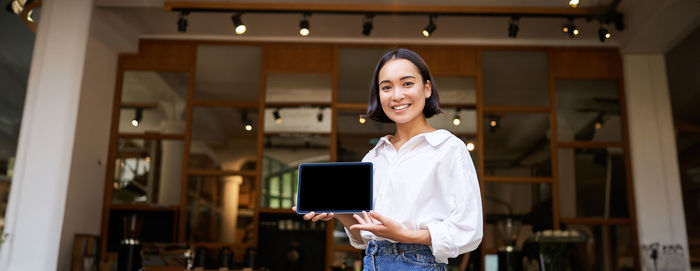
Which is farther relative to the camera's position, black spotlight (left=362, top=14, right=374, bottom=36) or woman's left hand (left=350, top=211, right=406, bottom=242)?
black spotlight (left=362, top=14, right=374, bottom=36)

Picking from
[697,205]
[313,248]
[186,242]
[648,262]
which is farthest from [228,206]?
[697,205]

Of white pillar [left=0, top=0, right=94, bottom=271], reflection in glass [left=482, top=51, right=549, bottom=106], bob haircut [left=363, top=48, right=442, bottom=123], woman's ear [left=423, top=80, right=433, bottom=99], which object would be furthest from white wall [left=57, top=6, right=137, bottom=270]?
woman's ear [left=423, top=80, right=433, bottom=99]

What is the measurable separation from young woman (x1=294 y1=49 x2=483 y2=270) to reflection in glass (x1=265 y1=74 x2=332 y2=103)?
4.75 metres

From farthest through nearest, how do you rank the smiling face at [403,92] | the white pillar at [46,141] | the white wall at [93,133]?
the white wall at [93,133] → the white pillar at [46,141] → the smiling face at [403,92]

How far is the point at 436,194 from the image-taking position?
1427 millimetres

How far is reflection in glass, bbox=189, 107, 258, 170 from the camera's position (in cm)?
632

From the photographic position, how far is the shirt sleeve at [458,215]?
1328mm

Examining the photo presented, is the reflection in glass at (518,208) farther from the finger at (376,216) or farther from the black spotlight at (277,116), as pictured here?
the finger at (376,216)

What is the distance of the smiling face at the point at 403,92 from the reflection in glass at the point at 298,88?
477cm

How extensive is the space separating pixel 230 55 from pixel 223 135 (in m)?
0.83

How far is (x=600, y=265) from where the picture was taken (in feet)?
19.7

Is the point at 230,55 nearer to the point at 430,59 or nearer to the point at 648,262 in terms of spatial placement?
the point at 430,59

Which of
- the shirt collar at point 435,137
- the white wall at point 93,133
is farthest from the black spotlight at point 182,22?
the shirt collar at point 435,137

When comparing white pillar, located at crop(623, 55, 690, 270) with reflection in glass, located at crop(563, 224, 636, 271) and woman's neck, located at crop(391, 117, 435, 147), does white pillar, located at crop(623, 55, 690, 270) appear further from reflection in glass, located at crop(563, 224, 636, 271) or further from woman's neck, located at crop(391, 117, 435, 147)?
woman's neck, located at crop(391, 117, 435, 147)
